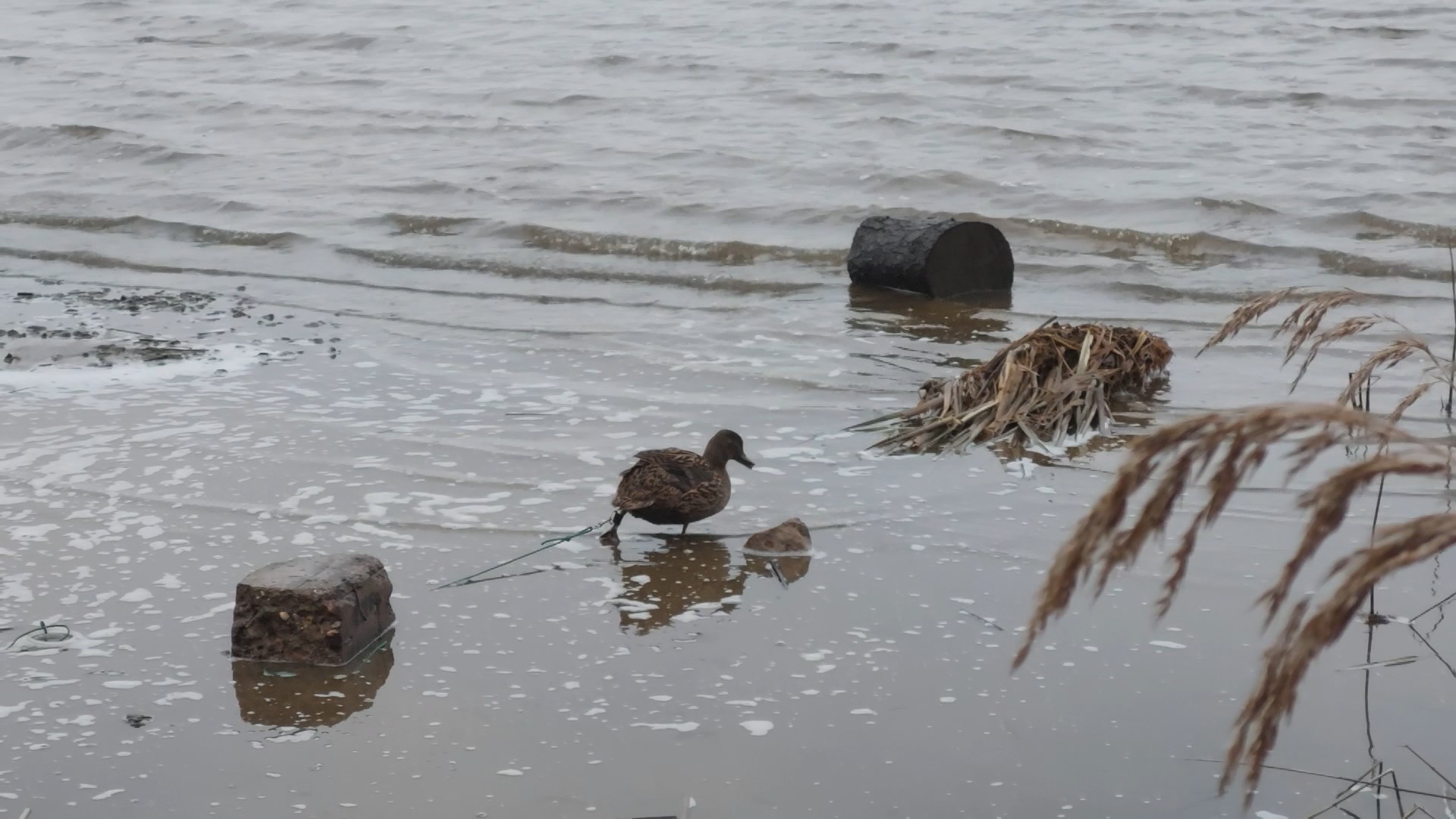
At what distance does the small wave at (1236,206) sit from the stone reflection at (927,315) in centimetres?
331

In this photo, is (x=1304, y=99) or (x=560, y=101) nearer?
(x=1304, y=99)

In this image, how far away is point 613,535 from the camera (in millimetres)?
5703

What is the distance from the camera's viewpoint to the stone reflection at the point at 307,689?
13.7ft

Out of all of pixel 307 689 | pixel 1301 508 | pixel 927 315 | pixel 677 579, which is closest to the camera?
pixel 1301 508

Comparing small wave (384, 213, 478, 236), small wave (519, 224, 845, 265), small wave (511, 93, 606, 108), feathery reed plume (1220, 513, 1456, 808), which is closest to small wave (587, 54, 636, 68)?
small wave (511, 93, 606, 108)

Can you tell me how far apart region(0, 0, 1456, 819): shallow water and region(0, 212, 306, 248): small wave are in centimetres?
9

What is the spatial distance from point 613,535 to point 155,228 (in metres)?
9.67

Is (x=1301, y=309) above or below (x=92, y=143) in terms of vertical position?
below

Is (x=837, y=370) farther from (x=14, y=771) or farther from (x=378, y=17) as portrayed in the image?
(x=378, y=17)

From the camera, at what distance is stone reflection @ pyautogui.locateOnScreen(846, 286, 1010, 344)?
387 inches

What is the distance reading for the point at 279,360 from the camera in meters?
8.62

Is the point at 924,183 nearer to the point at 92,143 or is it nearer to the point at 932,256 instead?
the point at 932,256

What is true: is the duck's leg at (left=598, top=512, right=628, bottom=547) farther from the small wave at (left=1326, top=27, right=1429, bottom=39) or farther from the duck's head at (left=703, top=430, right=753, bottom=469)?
the small wave at (left=1326, top=27, right=1429, bottom=39)

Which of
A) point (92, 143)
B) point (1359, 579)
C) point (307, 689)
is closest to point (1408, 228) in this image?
point (307, 689)
